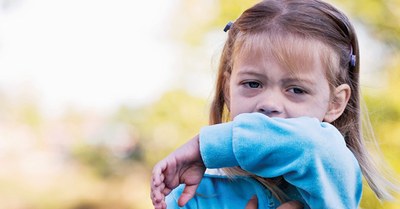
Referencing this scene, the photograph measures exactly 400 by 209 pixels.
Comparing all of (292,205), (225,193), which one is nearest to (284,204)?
(292,205)

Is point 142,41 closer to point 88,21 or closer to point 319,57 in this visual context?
point 88,21

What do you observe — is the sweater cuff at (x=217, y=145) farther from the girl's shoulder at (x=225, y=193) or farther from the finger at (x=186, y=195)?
the girl's shoulder at (x=225, y=193)

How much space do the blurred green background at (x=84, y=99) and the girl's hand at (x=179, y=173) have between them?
209 inches

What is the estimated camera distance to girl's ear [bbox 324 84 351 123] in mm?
2281

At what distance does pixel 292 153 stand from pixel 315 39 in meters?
0.42

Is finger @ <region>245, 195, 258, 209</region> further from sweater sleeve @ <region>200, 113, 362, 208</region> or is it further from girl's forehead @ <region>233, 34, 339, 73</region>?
girl's forehead @ <region>233, 34, 339, 73</region>

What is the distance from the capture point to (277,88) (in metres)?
2.12

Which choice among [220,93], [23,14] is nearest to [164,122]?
[23,14]

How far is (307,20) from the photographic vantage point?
2221 millimetres

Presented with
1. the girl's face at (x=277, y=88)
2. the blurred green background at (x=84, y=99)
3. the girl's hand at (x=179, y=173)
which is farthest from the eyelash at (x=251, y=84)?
the blurred green background at (x=84, y=99)

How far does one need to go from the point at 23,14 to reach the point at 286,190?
24.5ft

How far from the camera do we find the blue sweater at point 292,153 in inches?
75.7

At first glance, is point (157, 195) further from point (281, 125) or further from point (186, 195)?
point (281, 125)

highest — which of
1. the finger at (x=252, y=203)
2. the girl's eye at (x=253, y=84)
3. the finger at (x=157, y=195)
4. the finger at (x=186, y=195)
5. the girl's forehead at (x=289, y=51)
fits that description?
the girl's forehead at (x=289, y=51)
